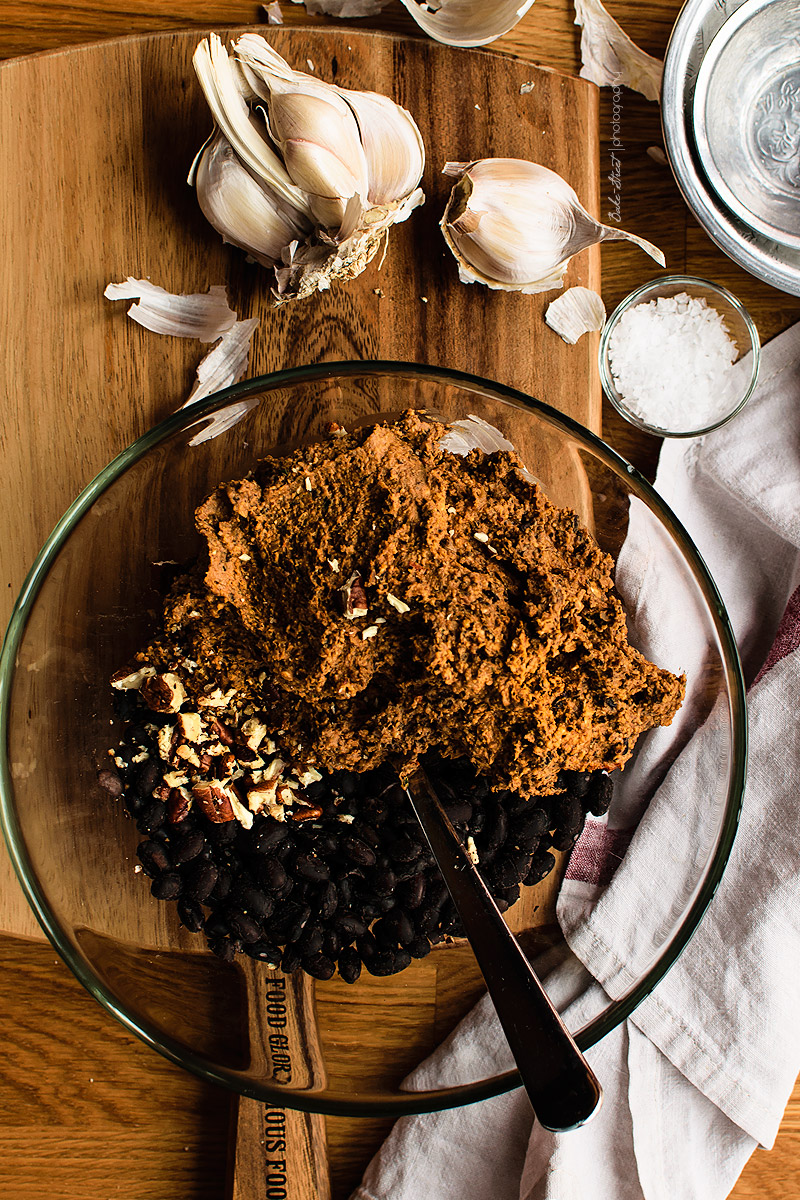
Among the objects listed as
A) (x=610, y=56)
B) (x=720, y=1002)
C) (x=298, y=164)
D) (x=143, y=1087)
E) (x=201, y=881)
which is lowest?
(x=143, y=1087)

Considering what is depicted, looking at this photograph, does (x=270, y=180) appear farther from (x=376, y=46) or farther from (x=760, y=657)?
(x=760, y=657)

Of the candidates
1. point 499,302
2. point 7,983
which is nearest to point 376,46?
point 499,302

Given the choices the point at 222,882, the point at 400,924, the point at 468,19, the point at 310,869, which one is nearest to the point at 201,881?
the point at 222,882

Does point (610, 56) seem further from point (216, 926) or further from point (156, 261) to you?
point (216, 926)

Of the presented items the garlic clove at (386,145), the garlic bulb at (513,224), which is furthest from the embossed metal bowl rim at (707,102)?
the garlic clove at (386,145)

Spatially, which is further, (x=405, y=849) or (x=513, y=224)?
(x=513, y=224)

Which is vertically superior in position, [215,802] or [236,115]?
[236,115]

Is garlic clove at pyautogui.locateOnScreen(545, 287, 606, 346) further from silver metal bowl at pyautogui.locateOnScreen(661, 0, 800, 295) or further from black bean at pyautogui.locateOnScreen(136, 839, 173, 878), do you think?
black bean at pyautogui.locateOnScreen(136, 839, 173, 878)
